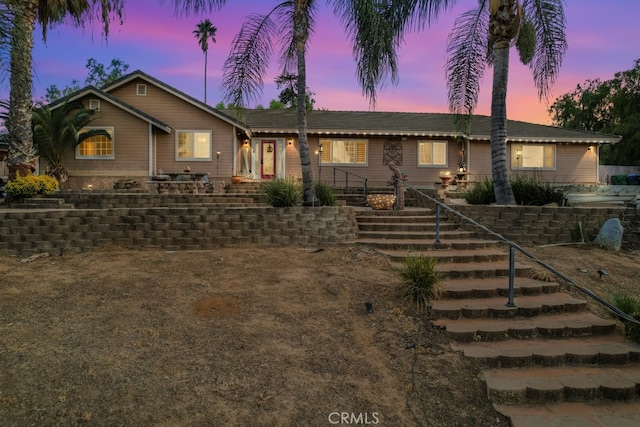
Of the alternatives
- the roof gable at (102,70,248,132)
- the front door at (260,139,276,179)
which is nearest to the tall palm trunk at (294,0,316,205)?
the roof gable at (102,70,248,132)

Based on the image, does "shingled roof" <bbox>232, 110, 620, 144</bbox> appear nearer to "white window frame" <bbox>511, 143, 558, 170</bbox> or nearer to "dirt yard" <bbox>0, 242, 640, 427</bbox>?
"white window frame" <bbox>511, 143, 558, 170</bbox>

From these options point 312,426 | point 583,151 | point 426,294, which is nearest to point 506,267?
point 426,294

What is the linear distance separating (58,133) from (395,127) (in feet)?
47.4

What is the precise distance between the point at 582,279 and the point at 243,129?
45.0 feet

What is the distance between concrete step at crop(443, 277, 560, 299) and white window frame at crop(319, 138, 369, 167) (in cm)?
1287

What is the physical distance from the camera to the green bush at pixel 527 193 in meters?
11.0

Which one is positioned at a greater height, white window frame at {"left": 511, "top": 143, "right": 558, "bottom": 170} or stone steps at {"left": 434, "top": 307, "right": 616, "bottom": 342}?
white window frame at {"left": 511, "top": 143, "right": 558, "bottom": 170}

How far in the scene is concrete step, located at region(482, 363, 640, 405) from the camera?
4.28 meters

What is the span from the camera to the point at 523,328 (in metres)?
5.36

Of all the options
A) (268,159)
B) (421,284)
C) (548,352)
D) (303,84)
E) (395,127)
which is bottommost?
(548,352)

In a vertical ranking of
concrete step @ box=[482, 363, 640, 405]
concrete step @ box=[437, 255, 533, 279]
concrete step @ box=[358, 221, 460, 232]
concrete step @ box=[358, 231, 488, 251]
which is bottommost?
concrete step @ box=[482, 363, 640, 405]

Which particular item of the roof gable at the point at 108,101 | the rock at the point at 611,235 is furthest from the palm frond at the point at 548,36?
the roof gable at the point at 108,101

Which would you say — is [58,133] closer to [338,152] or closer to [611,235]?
[338,152]

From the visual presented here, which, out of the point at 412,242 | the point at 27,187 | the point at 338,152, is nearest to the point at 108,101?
the point at 27,187
